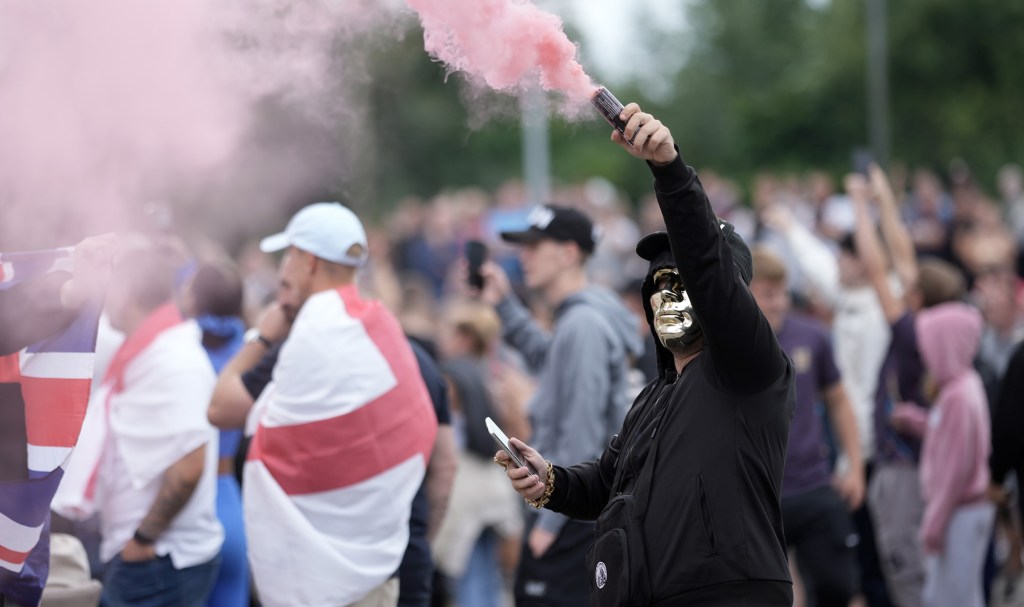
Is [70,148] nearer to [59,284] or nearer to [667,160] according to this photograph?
[59,284]

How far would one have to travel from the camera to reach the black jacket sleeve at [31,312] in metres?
4.55

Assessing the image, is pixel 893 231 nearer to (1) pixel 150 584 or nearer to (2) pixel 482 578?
(2) pixel 482 578

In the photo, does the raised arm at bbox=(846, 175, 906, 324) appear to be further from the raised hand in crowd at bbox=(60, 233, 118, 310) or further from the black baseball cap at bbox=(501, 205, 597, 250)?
the raised hand in crowd at bbox=(60, 233, 118, 310)

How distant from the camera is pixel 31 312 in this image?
459cm

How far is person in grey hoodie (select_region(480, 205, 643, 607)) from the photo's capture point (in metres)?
6.23

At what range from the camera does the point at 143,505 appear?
6199mm

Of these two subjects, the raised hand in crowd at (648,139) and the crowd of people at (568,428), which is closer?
the raised hand in crowd at (648,139)

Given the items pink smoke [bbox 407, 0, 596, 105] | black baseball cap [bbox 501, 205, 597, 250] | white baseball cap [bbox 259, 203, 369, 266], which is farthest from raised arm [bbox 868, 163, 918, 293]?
pink smoke [bbox 407, 0, 596, 105]

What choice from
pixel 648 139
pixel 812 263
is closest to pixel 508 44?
pixel 648 139

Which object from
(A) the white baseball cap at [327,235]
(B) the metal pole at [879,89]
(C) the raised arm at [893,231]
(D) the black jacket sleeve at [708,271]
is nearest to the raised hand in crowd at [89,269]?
(A) the white baseball cap at [327,235]

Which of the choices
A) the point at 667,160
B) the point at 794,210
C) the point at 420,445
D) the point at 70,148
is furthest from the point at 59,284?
the point at 794,210

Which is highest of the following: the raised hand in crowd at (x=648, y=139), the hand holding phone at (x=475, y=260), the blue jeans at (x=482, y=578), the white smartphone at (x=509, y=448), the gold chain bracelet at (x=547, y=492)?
the hand holding phone at (x=475, y=260)

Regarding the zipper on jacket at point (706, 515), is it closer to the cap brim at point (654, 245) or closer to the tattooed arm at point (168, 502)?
the cap brim at point (654, 245)

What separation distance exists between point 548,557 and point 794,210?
13.4 m
